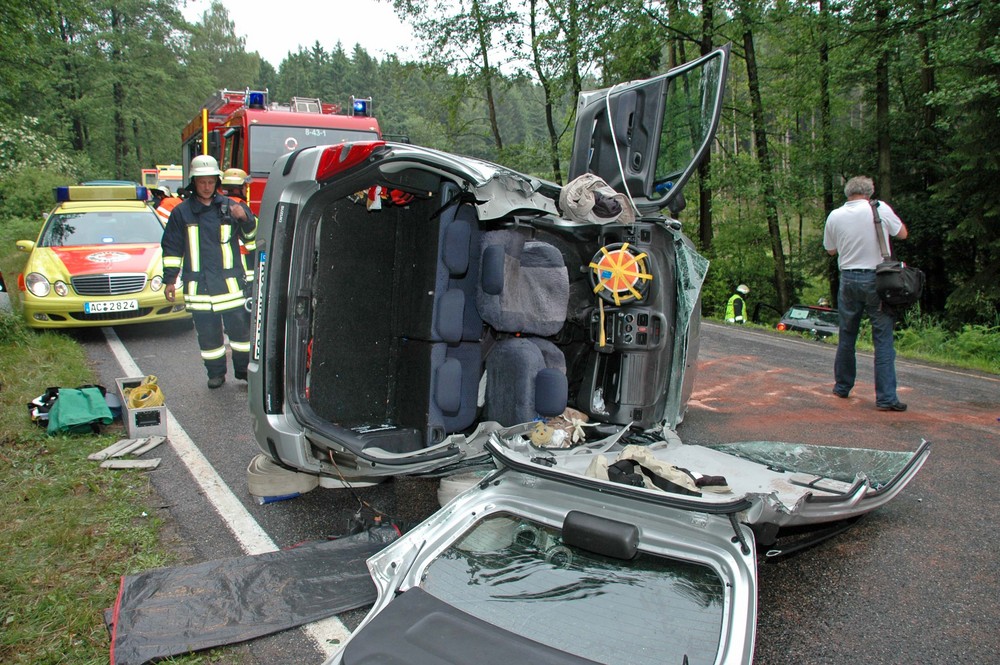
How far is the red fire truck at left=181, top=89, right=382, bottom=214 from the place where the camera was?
10.1m

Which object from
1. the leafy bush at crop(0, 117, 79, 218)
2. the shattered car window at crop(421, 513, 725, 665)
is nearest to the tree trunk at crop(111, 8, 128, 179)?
the leafy bush at crop(0, 117, 79, 218)

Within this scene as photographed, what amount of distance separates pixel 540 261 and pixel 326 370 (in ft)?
4.36

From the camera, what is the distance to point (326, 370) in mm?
3752

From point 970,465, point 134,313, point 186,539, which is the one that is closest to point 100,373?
point 134,313

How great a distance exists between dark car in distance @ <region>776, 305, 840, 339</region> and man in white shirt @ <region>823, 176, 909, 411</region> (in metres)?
5.42

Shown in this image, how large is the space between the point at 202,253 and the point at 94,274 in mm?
2682

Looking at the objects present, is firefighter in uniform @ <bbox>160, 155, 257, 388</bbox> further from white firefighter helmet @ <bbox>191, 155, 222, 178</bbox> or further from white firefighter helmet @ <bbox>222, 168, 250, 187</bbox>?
white firefighter helmet @ <bbox>222, 168, 250, 187</bbox>

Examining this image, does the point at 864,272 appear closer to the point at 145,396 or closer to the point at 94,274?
the point at 145,396

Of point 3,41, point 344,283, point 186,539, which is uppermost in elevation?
point 3,41

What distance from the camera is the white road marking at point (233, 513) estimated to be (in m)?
2.69

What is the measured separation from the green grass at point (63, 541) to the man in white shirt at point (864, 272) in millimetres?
5291

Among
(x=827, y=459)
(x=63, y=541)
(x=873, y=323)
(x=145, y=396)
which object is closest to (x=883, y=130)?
(x=873, y=323)

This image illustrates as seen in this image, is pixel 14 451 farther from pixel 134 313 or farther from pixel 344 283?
pixel 134 313

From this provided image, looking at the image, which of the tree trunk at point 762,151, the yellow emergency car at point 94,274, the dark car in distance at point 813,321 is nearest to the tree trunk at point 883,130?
the tree trunk at point 762,151
